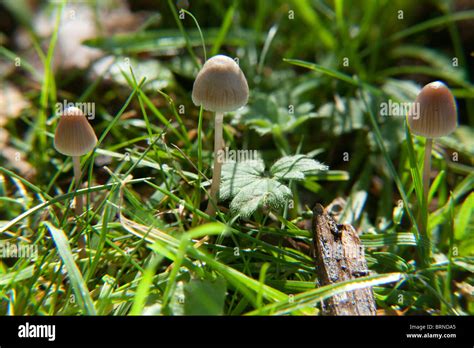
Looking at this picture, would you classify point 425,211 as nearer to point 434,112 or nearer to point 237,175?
point 434,112

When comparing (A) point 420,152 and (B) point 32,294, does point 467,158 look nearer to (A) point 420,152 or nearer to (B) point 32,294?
(A) point 420,152

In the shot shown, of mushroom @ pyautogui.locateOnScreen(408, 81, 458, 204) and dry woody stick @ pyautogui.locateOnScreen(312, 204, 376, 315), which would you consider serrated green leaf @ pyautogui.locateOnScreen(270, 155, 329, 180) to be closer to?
dry woody stick @ pyautogui.locateOnScreen(312, 204, 376, 315)

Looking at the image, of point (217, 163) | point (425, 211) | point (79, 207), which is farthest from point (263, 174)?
point (79, 207)

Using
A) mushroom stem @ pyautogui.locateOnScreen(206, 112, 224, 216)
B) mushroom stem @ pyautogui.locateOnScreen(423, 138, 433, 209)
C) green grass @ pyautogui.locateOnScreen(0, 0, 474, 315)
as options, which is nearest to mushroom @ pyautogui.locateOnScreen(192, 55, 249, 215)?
mushroom stem @ pyautogui.locateOnScreen(206, 112, 224, 216)

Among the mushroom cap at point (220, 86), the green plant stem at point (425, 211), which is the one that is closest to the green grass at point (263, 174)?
the green plant stem at point (425, 211)

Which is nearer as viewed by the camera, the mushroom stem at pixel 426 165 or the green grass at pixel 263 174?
the green grass at pixel 263 174

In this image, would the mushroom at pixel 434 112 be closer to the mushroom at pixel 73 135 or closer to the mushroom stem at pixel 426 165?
the mushroom stem at pixel 426 165

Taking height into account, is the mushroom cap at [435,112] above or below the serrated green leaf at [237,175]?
above
